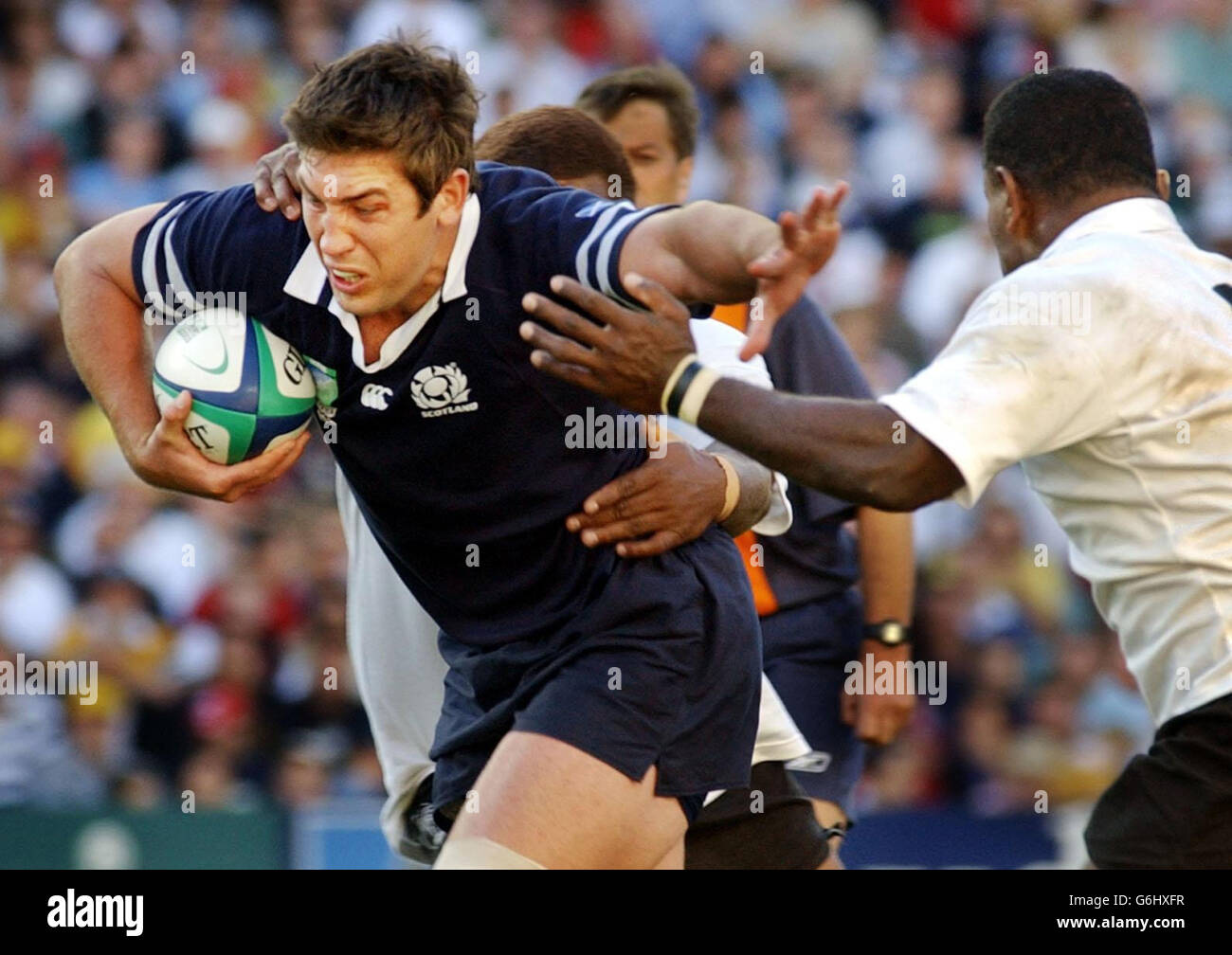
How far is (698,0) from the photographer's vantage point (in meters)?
10.2

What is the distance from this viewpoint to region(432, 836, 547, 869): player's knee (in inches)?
135

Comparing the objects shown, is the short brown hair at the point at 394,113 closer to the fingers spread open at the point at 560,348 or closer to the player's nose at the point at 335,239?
the player's nose at the point at 335,239

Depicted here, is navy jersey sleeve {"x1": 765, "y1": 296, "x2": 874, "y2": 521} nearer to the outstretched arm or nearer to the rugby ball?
the outstretched arm

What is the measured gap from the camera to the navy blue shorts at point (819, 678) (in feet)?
17.1

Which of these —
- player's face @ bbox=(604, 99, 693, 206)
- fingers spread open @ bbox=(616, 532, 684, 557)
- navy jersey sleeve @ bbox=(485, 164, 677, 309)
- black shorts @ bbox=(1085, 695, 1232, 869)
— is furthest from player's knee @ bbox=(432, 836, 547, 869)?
player's face @ bbox=(604, 99, 693, 206)

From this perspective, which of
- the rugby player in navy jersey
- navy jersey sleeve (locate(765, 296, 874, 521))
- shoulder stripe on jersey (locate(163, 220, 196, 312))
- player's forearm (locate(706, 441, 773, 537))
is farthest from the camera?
navy jersey sleeve (locate(765, 296, 874, 521))

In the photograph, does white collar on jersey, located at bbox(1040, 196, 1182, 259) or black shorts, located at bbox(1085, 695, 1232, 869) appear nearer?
black shorts, located at bbox(1085, 695, 1232, 869)

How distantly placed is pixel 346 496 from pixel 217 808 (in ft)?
10.4

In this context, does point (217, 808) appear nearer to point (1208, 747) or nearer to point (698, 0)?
point (1208, 747)

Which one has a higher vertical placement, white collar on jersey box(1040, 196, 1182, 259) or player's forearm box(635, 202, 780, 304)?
white collar on jersey box(1040, 196, 1182, 259)

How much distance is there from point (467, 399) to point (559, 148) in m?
1.21

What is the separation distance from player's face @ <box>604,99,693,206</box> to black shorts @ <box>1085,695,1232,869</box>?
268 cm

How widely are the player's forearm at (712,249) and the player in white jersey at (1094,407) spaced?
6 centimetres

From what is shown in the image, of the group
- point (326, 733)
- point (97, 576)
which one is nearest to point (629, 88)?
point (326, 733)
